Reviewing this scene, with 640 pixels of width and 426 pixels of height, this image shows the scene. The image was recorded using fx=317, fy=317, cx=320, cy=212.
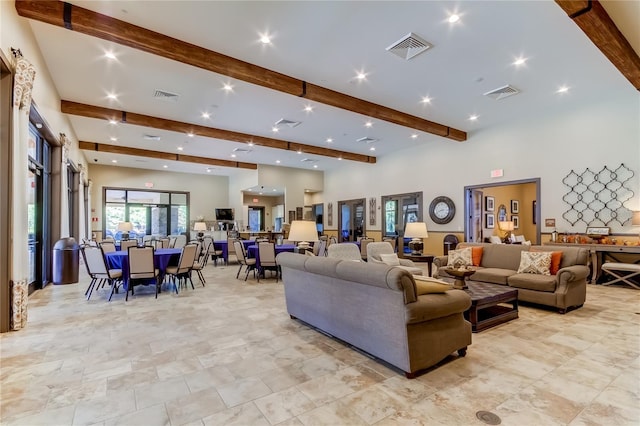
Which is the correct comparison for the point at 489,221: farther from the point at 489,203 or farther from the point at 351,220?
the point at 351,220

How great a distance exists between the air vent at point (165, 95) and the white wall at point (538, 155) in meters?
7.30

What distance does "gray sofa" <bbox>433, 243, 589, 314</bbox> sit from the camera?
428cm

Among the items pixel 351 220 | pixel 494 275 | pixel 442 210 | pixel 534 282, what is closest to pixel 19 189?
pixel 494 275

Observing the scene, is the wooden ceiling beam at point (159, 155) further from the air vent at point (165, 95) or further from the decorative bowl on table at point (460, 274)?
the decorative bowl on table at point (460, 274)

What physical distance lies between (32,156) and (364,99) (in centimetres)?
600

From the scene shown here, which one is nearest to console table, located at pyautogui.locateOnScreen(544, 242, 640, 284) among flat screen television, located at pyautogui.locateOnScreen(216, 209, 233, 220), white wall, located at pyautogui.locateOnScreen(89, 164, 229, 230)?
flat screen television, located at pyautogui.locateOnScreen(216, 209, 233, 220)

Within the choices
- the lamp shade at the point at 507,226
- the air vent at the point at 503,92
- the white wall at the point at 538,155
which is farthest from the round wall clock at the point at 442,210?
the air vent at the point at 503,92

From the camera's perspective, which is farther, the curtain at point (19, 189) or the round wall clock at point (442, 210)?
the round wall clock at point (442, 210)

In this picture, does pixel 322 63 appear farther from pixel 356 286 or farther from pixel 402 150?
pixel 402 150

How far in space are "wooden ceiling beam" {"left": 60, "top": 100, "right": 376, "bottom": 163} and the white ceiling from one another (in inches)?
8.1

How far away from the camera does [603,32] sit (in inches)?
151

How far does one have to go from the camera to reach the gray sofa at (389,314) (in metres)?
2.46

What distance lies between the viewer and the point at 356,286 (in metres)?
2.88

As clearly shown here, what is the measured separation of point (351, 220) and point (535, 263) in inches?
339
